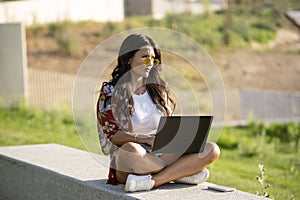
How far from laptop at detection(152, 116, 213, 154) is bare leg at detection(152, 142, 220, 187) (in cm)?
4

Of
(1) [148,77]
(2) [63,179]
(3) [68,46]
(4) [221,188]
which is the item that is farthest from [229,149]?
(3) [68,46]

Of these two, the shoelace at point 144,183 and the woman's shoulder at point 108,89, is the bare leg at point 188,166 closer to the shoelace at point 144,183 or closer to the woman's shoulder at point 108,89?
the shoelace at point 144,183

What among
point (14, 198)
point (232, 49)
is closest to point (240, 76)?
point (232, 49)

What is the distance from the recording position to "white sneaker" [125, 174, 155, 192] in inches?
193

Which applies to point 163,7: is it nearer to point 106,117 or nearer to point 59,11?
point 59,11

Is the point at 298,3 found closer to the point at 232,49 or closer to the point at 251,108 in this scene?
the point at 232,49

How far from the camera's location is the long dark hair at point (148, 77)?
530cm

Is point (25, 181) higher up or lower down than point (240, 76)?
higher up

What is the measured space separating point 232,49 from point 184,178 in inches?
889

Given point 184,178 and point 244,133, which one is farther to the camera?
point 244,133

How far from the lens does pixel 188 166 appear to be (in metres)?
5.12

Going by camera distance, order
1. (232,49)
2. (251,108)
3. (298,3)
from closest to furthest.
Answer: (251,108) → (232,49) → (298,3)

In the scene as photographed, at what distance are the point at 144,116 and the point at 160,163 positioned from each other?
36 centimetres

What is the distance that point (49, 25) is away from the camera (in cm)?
2503
